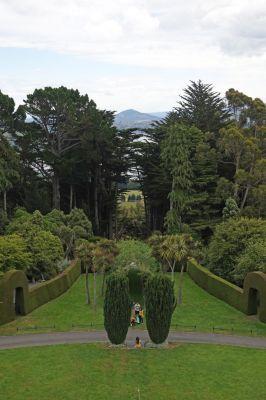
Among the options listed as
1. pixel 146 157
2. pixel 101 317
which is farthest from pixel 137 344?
pixel 146 157

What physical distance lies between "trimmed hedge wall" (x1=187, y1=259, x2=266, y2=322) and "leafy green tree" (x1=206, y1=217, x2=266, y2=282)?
132 centimetres

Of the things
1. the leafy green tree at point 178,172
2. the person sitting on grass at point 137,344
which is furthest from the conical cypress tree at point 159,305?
the leafy green tree at point 178,172

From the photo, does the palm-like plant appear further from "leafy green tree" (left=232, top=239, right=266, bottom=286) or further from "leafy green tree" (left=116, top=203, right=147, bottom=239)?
"leafy green tree" (left=116, top=203, right=147, bottom=239)

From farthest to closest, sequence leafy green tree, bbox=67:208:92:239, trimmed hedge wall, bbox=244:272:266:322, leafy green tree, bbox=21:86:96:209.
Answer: leafy green tree, bbox=21:86:96:209 → leafy green tree, bbox=67:208:92:239 → trimmed hedge wall, bbox=244:272:266:322

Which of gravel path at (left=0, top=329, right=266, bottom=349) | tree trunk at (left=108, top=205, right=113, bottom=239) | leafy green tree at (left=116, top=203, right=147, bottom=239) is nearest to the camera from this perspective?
gravel path at (left=0, top=329, right=266, bottom=349)

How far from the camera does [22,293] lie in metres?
40.3

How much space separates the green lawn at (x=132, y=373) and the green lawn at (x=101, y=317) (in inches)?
181

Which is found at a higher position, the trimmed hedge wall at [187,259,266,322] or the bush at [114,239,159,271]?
the bush at [114,239,159,271]

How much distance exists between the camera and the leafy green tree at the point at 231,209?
65438 mm

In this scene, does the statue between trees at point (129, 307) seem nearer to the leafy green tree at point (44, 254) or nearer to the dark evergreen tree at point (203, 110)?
the leafy green tree at point (44, 254)

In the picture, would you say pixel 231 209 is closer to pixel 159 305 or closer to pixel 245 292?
pixel 245 292

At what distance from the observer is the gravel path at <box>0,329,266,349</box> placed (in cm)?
3228

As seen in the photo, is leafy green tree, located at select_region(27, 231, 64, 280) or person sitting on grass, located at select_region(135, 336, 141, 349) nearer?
person sitting on grass, located at select_region(135, 336, 141, 349)

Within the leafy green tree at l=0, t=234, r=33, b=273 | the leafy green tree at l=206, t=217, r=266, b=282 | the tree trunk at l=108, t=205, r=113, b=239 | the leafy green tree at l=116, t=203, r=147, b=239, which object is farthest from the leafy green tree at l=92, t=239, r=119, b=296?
the leafy green tree at l=116, t=203, r=147, b=239
